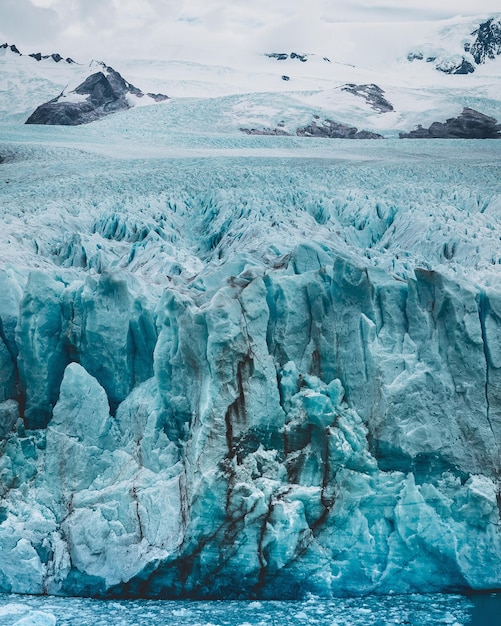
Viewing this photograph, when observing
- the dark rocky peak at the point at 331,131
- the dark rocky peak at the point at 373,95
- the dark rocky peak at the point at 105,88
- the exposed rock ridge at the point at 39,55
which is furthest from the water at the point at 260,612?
the exposed rock ridge at the point at 39,55

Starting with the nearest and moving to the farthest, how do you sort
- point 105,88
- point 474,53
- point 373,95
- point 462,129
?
point 462,129, point 373,95, point 105,88, point 474,53

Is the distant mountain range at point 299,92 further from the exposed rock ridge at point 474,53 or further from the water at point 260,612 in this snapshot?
the water at point 260,612

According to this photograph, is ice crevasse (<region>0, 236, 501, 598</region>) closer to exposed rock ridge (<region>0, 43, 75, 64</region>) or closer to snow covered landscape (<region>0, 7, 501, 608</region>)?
snow covered landscape (<region>0, 7, 501, 608</region>)

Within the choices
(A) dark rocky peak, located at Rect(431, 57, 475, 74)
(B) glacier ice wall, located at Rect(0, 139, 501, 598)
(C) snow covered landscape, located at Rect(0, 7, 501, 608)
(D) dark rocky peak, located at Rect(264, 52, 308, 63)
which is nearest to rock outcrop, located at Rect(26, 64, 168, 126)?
(D) dark rocky peak, located at Rect(264, 52, 308, 63)

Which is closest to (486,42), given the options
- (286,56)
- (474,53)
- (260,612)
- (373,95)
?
(474,53)

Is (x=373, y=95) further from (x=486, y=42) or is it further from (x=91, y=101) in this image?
(x=486, y=42)
